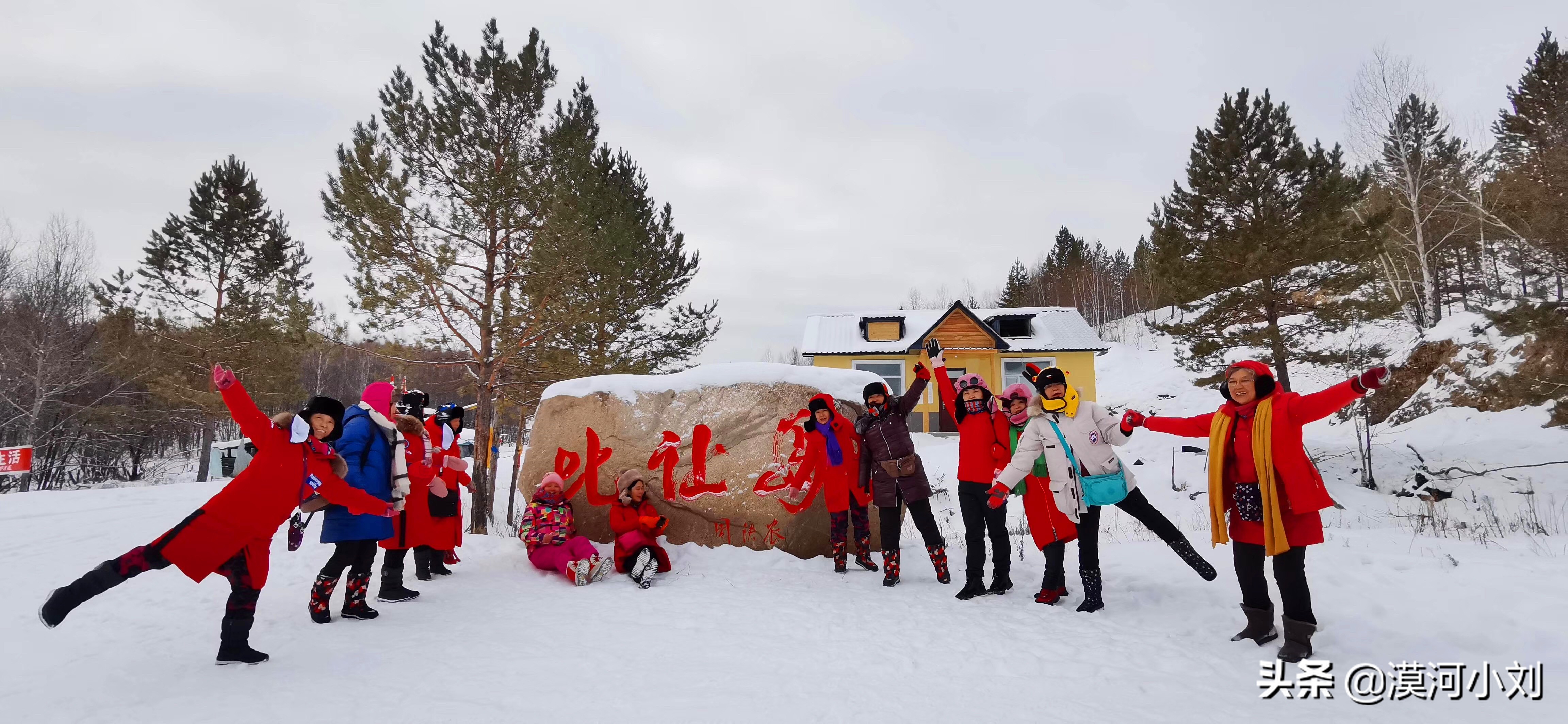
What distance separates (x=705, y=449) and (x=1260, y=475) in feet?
15.8

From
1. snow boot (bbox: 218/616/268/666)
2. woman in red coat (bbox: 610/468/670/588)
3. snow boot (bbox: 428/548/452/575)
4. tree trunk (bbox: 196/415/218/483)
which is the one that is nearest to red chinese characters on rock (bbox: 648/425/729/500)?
woman in red coat (bbox: 610/468/670/588)

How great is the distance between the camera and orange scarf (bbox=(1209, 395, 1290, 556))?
336 cm

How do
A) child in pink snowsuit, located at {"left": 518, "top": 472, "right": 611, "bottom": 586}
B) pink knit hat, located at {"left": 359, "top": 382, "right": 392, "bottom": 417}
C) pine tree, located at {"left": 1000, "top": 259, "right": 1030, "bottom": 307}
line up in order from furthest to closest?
pine tree, located at {"left": 1000, "top": 259, "right": 1030, "bottom": 307}, child in pink snowsuit, located at {"left": 518, "top": 472, "right": 611, "bottom": 586}, pink knit hat, located at {"left": 359, "top": 382, "right": 392, "bottom": 417}

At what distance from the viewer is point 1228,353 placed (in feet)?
51.6

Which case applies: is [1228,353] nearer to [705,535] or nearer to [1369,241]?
[1369,241]

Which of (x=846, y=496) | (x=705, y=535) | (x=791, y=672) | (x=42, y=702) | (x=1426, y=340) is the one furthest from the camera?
(x=1426, y=340)

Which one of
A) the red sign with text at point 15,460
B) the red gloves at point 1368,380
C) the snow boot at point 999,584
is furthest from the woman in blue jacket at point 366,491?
the red sign with text at point 15,460

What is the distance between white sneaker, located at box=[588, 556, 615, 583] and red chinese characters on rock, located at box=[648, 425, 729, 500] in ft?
3.89

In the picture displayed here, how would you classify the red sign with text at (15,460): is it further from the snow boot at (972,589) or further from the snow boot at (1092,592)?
the snow boot at (1092,592)

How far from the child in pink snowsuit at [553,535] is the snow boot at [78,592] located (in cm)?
296

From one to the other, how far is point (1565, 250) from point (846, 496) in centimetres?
1122

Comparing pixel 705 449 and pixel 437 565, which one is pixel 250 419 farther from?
pixel 705 449

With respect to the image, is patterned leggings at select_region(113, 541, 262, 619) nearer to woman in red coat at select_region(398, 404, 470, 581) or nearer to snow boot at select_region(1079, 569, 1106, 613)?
woman in red coat at select_region(398, 404, 470, 581)

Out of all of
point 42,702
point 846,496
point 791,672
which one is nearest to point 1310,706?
point 791,672
